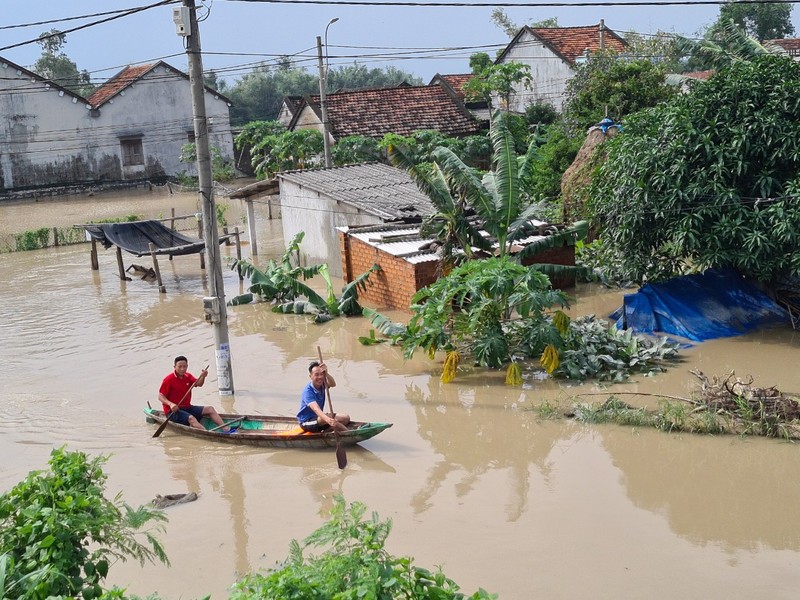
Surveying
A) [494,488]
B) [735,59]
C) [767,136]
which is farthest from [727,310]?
[494,488]

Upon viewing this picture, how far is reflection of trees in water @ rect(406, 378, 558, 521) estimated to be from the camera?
9.43 metres

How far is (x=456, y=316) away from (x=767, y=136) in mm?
5413

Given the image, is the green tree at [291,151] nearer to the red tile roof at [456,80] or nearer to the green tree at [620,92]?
the red tile roof at [456,80]

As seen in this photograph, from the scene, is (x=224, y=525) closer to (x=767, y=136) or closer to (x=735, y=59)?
(x=767, y=136)

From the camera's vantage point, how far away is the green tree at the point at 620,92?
24.8m

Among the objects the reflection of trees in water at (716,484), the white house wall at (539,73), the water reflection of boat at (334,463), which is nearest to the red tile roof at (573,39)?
the white house wall at (539,73)

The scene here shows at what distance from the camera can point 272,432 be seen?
10477 mm

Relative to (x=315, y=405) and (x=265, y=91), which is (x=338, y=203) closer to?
(x=315, y=405)

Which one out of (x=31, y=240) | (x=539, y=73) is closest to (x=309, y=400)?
(x=31, y=240)

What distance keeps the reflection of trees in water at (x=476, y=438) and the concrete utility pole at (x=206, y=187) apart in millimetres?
2748

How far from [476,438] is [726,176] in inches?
240

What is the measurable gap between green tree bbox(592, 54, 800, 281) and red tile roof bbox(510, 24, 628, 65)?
22.8m

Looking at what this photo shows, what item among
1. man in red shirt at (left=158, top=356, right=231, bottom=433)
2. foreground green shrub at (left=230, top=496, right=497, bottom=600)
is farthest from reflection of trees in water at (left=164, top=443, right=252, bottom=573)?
foreground green shrub at (left=230, top=496, right=497, bottom=600)

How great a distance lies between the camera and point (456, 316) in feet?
43.2
